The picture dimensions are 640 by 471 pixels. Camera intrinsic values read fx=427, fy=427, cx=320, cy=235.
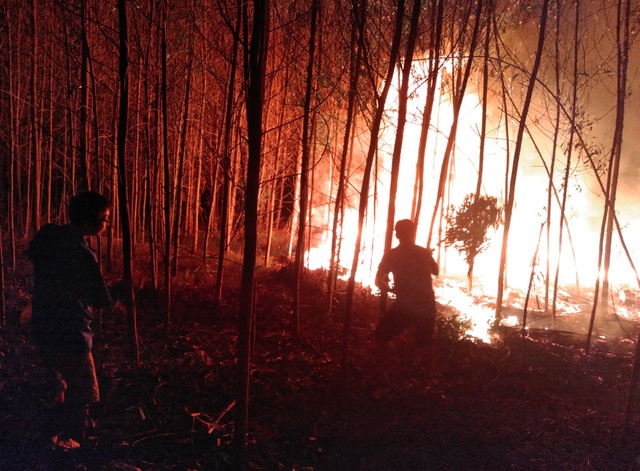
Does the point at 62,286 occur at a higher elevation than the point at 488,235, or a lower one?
lower

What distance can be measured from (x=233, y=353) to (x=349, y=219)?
7879 millimetres

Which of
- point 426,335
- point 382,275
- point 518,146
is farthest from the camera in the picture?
point 518,146

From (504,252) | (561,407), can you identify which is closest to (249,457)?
(561,407)

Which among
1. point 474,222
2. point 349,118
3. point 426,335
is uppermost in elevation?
point 349,118

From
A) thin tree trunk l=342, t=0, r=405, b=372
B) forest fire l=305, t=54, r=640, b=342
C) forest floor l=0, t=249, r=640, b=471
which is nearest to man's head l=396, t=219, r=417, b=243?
Result: thin tree trunk l=342, t=0, r=405, b=372

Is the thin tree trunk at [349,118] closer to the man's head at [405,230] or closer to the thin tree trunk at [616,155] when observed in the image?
the man's head at [405,230]

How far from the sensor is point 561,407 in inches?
168

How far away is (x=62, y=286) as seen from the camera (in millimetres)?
2793

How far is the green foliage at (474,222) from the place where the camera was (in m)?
5.86

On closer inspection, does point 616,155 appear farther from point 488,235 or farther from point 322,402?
point 322,402

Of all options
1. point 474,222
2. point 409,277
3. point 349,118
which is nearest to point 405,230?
point 409,277

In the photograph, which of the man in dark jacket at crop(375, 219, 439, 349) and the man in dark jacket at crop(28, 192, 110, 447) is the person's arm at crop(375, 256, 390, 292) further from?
the man in dark jacket at crop(28, 192, 110, 447)

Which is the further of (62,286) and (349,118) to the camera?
(349,118)

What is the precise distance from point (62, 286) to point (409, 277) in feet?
10.4
